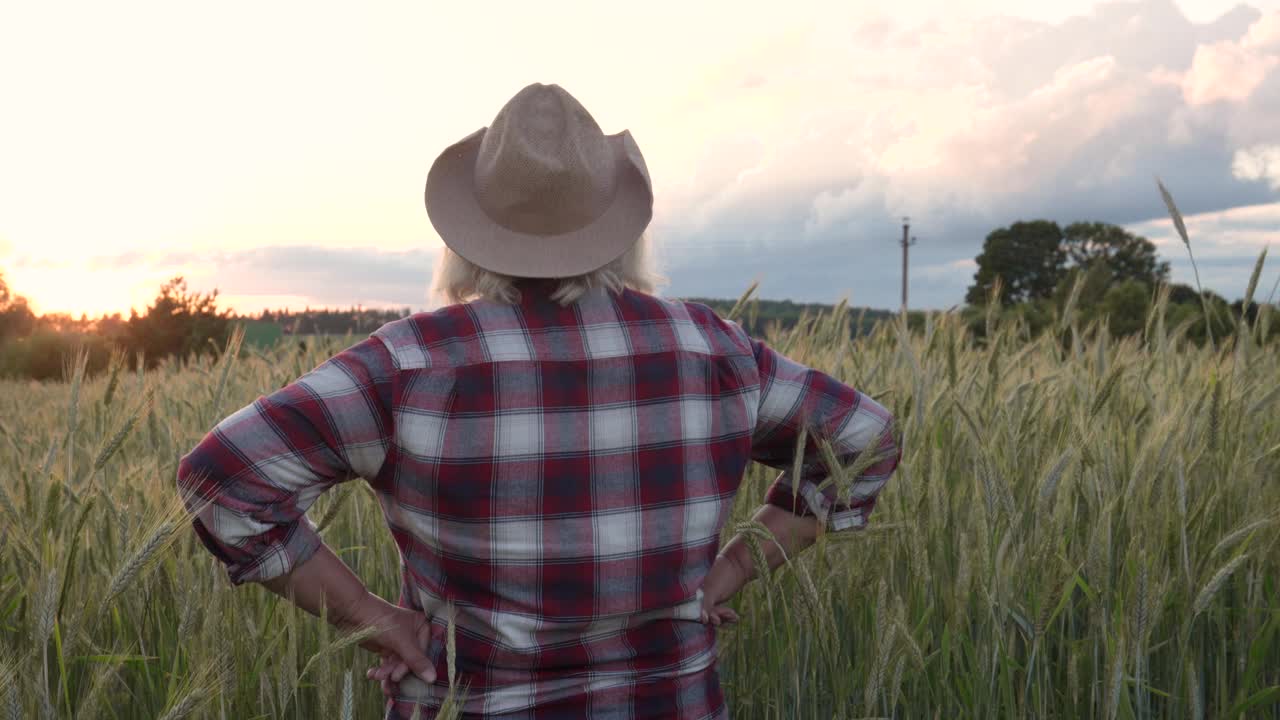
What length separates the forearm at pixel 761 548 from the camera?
1613 millimetres

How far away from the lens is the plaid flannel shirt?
51.8 inches

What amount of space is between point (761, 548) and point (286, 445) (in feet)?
2.56

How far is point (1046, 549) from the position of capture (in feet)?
4.91

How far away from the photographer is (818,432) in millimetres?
1624

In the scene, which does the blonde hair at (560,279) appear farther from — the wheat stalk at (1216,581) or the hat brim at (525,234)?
the wheat stalk at (1216,581)

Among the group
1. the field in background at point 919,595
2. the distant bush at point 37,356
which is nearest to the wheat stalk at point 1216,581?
the field in background at point 919,595

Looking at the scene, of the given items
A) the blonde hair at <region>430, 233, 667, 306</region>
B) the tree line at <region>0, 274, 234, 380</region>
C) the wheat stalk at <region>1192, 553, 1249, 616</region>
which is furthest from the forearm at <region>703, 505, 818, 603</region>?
the tree line at <region>0, 274, 234, 380</region>

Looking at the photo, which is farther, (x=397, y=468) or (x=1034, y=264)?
(x=1034, y=264)

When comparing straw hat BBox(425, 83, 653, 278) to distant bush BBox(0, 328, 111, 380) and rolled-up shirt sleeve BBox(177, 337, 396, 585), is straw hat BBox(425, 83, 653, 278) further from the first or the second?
distant bush BBox(0, 328, 111, 380)

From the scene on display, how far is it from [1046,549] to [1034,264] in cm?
3858

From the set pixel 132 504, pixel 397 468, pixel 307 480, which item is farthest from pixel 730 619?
pixel 132 504

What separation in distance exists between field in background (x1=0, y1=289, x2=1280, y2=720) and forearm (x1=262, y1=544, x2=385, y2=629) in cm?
8

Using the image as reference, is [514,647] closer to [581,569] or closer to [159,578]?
[581,569]

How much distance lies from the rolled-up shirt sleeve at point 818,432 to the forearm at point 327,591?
0.71m
